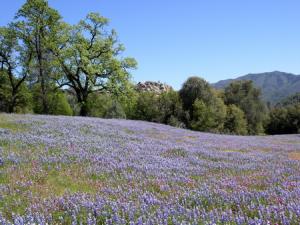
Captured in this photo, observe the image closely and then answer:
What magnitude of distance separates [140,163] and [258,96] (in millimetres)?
93120

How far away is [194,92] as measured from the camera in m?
70.9

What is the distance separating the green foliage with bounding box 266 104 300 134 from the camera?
9318 centimetres

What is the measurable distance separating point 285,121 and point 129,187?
313ft

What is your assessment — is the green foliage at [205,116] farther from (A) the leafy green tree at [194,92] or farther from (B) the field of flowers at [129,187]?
(B) the field of flowers at [129,187]

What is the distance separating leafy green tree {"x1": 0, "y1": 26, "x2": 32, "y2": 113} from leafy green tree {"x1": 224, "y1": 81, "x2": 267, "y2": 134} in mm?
54449

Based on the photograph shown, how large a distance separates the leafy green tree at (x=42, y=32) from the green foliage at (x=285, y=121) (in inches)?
2653

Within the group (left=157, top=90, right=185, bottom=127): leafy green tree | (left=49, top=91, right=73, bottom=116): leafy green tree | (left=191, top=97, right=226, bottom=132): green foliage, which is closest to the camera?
(left=49, top=91, right=73, bottom=116): leafy green tree

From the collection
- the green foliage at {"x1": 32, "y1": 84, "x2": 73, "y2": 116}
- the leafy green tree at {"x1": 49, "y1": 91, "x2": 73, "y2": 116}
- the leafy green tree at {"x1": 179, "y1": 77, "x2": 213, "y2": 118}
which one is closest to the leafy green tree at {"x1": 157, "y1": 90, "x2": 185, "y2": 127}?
the leafy green tree at {"x1": 179, "y1": 77, "x2": 213, "y2": 118}

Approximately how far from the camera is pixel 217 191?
7434 mm

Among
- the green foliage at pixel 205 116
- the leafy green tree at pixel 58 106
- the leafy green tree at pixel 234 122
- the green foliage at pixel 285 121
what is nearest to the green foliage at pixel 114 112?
the leafy green tree at pixel 58 106

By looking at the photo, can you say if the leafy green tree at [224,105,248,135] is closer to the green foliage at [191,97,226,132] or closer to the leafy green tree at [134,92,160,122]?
the green foliage at [191,97,226,132]

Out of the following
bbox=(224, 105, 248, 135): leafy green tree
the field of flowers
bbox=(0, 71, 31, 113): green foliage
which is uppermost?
bbox=(0, 71, 31, 113): green foliage

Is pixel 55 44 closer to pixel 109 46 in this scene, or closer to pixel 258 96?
pixel 109 46

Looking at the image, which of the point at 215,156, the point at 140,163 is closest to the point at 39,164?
the point at 140,163
